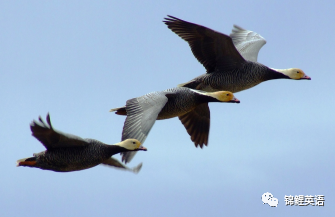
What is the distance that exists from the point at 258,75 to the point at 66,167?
755 centimetres

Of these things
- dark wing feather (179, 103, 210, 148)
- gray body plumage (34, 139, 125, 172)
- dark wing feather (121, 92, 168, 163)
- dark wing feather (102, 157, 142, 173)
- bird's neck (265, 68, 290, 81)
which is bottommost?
gray body plumage (34, 139, 125, 172)

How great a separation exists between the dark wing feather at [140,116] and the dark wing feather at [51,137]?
4.31 ft

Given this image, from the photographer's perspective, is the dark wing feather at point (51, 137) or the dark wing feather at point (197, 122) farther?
the dark wing feather at point (197, 122)

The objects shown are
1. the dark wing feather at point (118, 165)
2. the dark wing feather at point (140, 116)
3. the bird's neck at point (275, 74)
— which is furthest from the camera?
the bird's neck at point (275, 74)

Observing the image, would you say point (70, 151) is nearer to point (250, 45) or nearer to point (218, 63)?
point (218, 63)

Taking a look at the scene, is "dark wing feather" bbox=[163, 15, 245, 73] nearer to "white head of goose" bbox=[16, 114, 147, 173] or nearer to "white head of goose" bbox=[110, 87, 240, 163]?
"white head of goose" bbox=[110, 87, 240, 163]

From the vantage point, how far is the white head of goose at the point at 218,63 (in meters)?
22.3

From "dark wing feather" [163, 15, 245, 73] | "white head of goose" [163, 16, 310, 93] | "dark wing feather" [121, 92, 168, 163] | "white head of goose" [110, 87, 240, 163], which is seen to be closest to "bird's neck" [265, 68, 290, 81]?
"white head of goose" [163, 16, 310, 93]

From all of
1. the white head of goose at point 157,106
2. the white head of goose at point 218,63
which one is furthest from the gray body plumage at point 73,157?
the white head of goose at point 218,63

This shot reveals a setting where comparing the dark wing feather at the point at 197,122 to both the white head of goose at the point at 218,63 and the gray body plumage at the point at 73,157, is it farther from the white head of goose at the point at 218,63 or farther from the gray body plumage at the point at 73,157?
the gray body plumage at the point at 73,157

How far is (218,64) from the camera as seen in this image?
75.6ft

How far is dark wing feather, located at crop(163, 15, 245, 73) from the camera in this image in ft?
72.7

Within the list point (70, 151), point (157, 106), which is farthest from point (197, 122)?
point (70, 151)

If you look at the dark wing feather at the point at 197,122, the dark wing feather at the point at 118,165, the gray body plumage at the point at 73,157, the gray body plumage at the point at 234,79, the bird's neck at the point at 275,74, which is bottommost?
the gray body plumage at the point at 73,157
